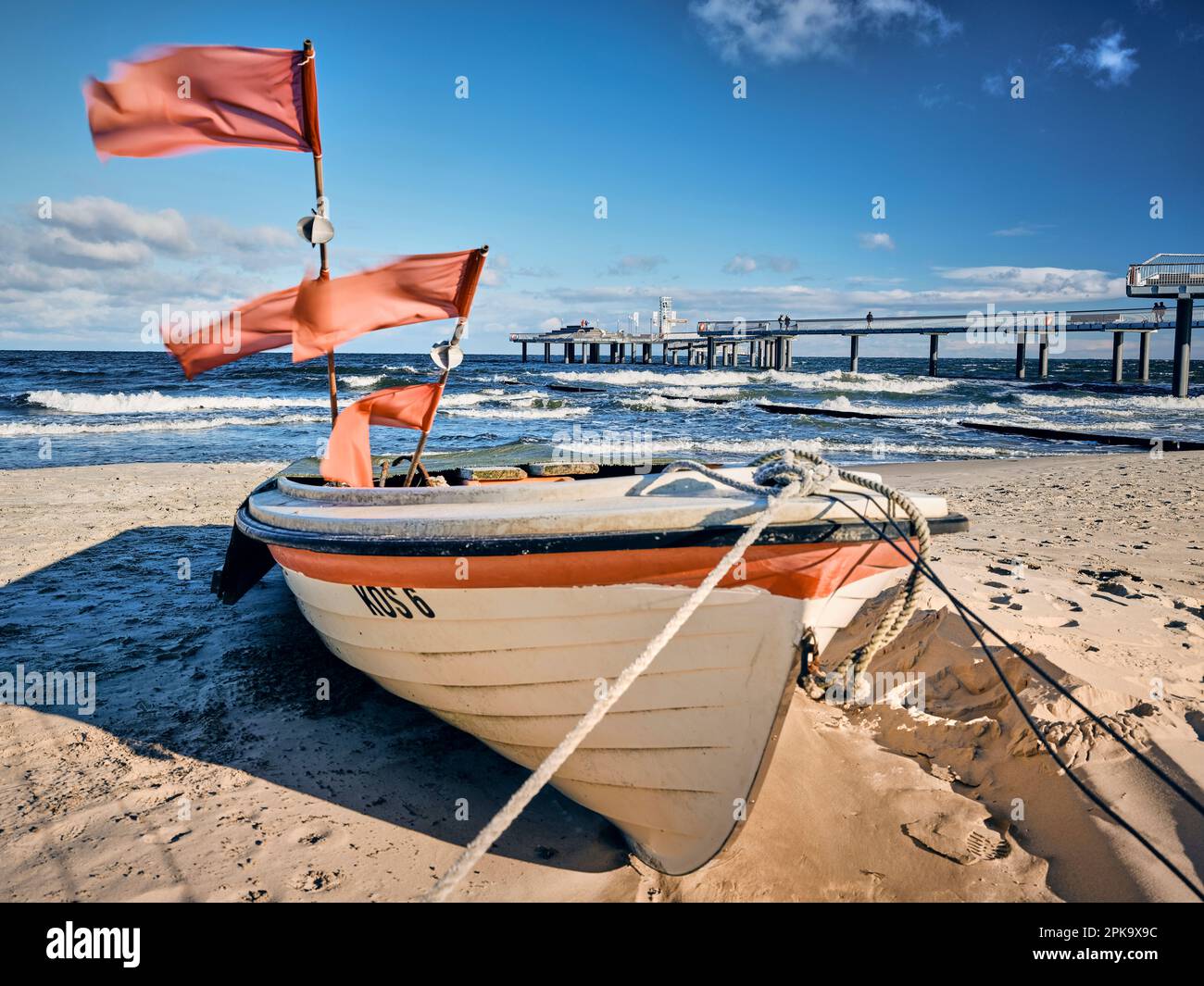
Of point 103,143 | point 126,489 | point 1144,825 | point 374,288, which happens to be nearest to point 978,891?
point 1144,825

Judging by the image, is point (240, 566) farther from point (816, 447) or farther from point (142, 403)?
point (142, 403)

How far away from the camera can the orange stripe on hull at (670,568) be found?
8.54 ft

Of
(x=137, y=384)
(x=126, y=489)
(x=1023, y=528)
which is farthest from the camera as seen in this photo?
(x=137, y=384)

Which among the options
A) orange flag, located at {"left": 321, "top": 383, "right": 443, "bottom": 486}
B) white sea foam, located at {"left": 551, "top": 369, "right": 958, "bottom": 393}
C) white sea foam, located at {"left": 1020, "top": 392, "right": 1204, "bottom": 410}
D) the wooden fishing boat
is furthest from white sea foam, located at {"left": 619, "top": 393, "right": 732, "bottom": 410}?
the wooden fishing boat

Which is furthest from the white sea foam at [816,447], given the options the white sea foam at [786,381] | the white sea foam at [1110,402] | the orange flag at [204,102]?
the white sea foam at [786,381]

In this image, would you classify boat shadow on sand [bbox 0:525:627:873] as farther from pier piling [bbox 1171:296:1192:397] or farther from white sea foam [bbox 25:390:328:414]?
pier piling [bbox 1171:296:1192:397]

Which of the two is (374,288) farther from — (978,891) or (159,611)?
(978,891)

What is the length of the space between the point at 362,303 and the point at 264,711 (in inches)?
92.4

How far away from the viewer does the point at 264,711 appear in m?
4.16

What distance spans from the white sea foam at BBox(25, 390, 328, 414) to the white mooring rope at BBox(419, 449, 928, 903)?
23.9 metres

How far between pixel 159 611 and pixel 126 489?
235 inches

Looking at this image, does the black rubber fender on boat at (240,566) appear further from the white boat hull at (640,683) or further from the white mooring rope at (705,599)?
the white mooring rope at (705,599)
